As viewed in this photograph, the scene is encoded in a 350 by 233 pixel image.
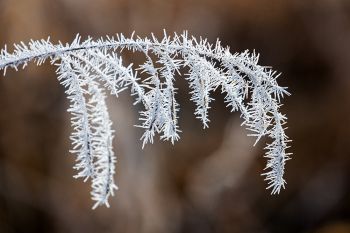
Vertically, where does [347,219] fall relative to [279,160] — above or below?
above

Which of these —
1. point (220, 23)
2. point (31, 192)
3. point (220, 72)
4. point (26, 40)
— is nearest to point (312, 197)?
point (220, 23)

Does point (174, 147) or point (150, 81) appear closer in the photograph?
point (150, 81)

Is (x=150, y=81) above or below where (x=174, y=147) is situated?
below

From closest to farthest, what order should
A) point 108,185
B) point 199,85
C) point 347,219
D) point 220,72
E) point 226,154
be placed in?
point 108,185, point 199,85, point 220,72, point 226,154, point 347,219

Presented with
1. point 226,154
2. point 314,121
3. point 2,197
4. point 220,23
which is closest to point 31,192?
point 2,197

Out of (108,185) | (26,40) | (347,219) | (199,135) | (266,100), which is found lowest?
(108,185)

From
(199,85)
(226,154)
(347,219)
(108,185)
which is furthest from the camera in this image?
(347,219)

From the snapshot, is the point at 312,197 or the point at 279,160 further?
the point at 312,197

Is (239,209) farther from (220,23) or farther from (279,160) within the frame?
(279,160)
